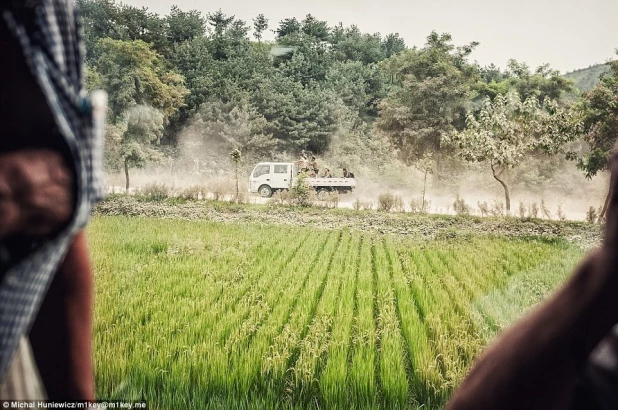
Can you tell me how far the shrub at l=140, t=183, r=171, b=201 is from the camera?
11.4ft

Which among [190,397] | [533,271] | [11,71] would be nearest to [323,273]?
[190,397]

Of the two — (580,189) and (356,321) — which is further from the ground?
(580,189)

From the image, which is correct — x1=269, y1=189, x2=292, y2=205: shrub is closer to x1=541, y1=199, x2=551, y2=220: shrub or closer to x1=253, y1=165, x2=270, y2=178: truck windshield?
x1=253, y1=165, x2=270, y2=178: truck windshield

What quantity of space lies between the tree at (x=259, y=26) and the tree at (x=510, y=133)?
5.05ft

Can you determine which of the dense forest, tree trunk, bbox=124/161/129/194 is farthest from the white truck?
tree trunk, bbox=124/161/129/194

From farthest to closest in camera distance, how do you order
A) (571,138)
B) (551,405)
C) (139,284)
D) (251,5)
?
1. (251,5)
2. (571,138)
3. (139,284)
4. (551,405)

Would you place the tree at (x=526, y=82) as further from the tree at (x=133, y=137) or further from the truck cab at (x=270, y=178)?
the tree at (x=133, y=137)

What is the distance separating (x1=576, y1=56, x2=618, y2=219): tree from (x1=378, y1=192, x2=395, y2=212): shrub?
135cm

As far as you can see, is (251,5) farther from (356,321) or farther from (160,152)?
(356,321)

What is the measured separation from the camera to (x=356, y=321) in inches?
78.8

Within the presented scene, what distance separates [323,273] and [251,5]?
6.16ft

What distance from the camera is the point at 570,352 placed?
0.31 m

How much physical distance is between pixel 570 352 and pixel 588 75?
121 inches

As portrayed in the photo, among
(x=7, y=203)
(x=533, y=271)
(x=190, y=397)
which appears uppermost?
(x=7, y=203)
